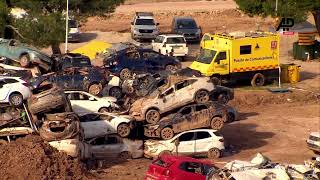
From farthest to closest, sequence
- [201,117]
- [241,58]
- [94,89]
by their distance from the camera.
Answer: [241,58]
[94,89]
[201,117]

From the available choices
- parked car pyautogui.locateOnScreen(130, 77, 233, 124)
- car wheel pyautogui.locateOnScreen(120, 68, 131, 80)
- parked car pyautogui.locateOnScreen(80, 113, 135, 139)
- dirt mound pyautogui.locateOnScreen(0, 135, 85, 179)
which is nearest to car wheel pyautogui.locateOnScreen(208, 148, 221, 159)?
parked car pyautogui.locateOnScreen(130, 77, 233, 124)

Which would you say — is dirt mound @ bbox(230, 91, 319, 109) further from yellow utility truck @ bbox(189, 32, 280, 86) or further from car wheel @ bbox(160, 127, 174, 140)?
car wheel @ bbox(160, 127, 174, 140)

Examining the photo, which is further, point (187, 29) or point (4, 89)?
point (187, 29)

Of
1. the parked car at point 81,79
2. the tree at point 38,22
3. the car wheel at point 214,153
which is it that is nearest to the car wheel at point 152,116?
the car wheel at point 214,153

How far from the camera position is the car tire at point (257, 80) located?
3816 cm

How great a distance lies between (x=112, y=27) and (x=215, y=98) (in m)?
32.2

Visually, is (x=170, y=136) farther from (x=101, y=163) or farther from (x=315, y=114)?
(x=315, y=114)

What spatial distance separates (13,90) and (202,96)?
7237 mm

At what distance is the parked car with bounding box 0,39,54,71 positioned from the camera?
35531 millimetres

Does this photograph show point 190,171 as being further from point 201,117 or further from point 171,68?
point 171,68

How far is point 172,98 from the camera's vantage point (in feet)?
93.6

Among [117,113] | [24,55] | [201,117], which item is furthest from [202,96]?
[24,55]

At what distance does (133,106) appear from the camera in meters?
28.6

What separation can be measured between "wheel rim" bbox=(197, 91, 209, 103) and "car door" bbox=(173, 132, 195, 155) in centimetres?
293
